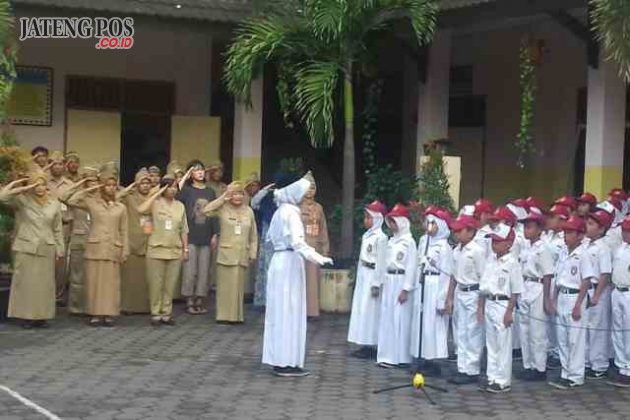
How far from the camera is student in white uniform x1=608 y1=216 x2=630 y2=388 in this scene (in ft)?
34.8

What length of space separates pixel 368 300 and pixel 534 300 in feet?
6.15

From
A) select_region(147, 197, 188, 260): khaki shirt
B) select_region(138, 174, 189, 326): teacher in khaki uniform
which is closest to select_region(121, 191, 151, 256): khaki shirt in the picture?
select_region(138, 174, 189, 326): teacher in khaki uniform

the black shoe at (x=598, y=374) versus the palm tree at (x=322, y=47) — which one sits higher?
the palm tree at (x=322, y=47)

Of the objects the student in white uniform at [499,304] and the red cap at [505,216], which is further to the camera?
the red cap at [505,216]

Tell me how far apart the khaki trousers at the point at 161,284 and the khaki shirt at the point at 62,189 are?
1299mm

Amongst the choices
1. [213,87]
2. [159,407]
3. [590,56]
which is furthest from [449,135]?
[159,407]

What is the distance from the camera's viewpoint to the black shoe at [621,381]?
35.4 ft

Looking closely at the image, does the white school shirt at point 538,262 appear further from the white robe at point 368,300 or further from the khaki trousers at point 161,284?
the khaki trousers at point 161,284

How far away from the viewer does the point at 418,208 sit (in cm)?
1412

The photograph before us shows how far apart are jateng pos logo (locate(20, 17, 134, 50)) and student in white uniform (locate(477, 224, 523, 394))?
27.8ft

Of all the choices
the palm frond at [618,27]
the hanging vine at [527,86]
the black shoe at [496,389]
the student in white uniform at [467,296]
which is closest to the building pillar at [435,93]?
the hanging vine at [527,86]

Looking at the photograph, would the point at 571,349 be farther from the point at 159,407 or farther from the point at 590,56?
the point at 590,56

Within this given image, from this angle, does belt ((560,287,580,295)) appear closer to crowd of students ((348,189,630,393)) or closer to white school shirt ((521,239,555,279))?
crowd of students ((348,189,630,393))

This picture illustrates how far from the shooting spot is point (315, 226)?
1488cm
